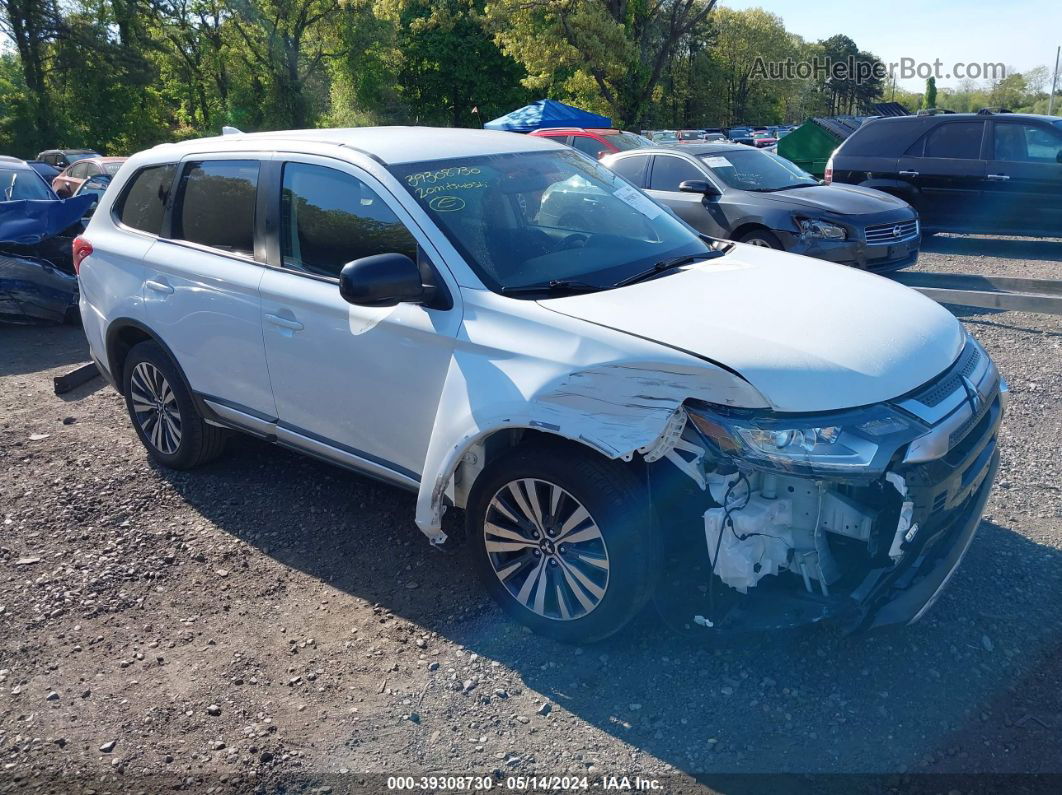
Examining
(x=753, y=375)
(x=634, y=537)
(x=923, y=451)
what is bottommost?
(x=634, y=537)

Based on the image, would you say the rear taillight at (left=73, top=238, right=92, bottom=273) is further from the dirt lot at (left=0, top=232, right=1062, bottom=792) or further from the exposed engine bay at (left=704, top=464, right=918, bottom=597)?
the exposed engine bay at (left=704, top=464, right=918, bottom=597)

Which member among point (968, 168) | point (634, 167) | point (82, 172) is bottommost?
point (968, 168)

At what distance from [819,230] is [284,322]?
21.6ft

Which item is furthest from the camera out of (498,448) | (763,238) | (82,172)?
(82,172)

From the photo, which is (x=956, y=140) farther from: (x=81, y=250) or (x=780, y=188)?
(x=81, y=250)

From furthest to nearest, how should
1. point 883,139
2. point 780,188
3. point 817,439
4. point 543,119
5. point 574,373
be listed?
point 543,119 < point 883,139 < point 780,188 < point 574,373 < point 817,439

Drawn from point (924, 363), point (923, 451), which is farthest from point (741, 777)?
point (924, 363)

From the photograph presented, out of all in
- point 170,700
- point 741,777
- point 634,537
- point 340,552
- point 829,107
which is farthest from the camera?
point 829,107

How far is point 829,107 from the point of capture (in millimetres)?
84688

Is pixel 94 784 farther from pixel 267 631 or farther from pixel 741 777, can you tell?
pixel 741 777

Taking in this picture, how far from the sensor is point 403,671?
11.2 feet

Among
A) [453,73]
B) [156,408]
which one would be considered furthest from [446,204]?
[453,73]

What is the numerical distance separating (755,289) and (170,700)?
2.79 meters

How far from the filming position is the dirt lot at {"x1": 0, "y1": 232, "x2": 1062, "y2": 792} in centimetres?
293
